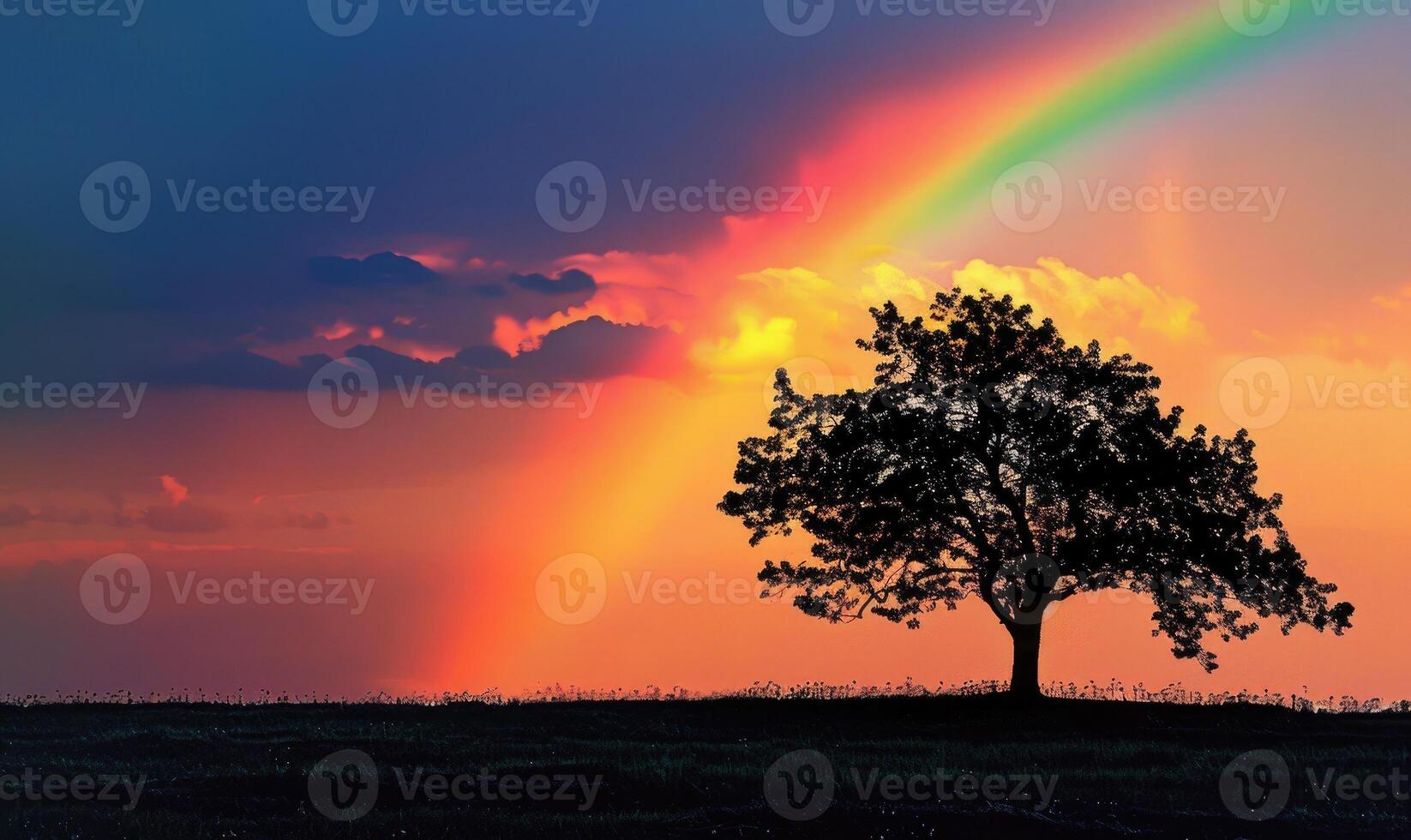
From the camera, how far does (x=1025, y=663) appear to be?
152 feet

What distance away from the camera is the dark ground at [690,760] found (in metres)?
23.4

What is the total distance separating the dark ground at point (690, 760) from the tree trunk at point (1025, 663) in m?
1.13

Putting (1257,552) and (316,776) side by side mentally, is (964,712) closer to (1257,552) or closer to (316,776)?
(1257,552)

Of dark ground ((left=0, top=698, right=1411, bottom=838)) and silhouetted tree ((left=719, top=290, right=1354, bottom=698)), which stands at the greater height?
silhouetted tree ((left=719, top=290, right=1354, bottom=698))

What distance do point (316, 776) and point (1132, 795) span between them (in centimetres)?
1538

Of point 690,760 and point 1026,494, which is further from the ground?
point 1026,494

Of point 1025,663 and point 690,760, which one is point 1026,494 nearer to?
point 1025,663

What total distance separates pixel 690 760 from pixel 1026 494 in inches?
790

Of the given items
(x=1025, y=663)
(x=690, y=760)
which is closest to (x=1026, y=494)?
(x=1025, y=663)

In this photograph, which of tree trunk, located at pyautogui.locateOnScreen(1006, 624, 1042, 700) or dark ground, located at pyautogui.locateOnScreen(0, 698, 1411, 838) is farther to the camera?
tree trunk, located at pyautogui.locateOnScreen(1006, 624, 1042, 700)

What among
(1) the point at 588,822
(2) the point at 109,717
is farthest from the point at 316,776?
(2) the point at 109,717

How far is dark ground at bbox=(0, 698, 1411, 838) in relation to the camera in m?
23.4

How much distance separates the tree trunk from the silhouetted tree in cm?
6

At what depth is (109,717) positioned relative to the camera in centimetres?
4109
